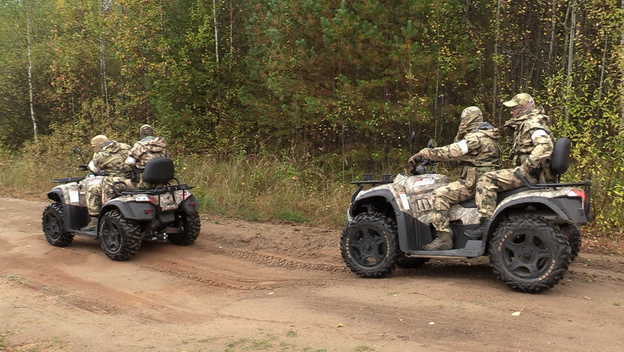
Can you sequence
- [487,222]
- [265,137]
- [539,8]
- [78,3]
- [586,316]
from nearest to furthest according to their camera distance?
[586,316], [487,222], [539,8], [265,137], [78,3]

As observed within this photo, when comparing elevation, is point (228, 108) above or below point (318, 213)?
above

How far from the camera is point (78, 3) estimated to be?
2331 centimetres

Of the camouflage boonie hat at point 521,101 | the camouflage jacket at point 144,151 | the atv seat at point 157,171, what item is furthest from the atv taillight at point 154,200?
the camouflage boonie hat at point 521,101

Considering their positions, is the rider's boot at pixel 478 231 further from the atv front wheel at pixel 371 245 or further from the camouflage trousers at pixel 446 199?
the atv front wheel at pixel 371 245

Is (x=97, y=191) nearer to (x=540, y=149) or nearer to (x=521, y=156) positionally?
(x=521, y=156)

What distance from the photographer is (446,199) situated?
6.52 metres

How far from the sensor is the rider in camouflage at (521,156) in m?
5.98

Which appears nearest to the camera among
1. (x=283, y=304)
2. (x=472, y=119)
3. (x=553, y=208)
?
(x=553, y=208)

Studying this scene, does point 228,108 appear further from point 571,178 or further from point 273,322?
point 273,322

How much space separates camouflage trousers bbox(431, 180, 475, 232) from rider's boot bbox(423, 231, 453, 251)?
0.06 m

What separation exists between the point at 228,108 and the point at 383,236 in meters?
11.7

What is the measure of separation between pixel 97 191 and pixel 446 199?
219 inches

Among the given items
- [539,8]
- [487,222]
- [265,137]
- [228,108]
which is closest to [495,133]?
[487,222]

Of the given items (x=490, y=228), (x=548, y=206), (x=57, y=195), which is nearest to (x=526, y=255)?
(x=490, y=228)
